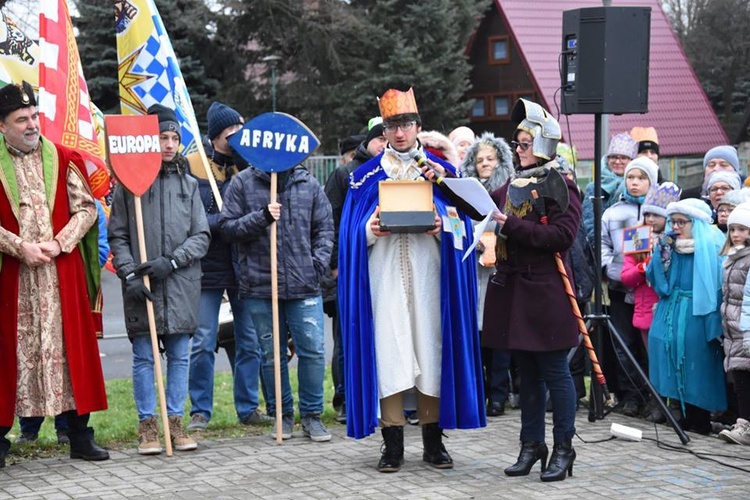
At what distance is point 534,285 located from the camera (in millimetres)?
6805

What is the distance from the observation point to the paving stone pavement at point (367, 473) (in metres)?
6.55

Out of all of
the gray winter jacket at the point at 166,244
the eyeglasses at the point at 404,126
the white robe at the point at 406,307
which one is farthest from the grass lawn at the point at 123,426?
the eyeglasses at the point at 404,126

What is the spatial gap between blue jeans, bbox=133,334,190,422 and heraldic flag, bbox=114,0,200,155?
186 centimetres

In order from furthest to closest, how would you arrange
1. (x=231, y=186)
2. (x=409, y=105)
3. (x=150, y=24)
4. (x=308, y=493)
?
(x=150, y=24) < (x=231, y=186) < (x=409, y=105) < (x=308, y=493)

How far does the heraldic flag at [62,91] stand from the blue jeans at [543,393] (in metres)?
3.20

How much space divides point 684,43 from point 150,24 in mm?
24211

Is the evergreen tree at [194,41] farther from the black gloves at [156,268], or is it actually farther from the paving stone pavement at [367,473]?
the paving stone pavement at [367,473]

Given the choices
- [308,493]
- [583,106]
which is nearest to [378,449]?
[308,493]

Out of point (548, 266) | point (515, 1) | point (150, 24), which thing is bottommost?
point (548, 266)

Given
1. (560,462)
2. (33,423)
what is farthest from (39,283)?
(560,462)

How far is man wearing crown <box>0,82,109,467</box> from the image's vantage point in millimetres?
7098

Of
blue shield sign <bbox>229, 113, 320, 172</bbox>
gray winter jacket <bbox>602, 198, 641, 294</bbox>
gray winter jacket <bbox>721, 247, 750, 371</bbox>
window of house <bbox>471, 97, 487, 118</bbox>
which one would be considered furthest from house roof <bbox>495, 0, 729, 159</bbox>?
blue shield sign <bbox>229, 113, 320, 172</bbox>

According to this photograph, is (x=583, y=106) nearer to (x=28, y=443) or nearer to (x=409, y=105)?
(x=409, y=105)

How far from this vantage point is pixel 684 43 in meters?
30.8
